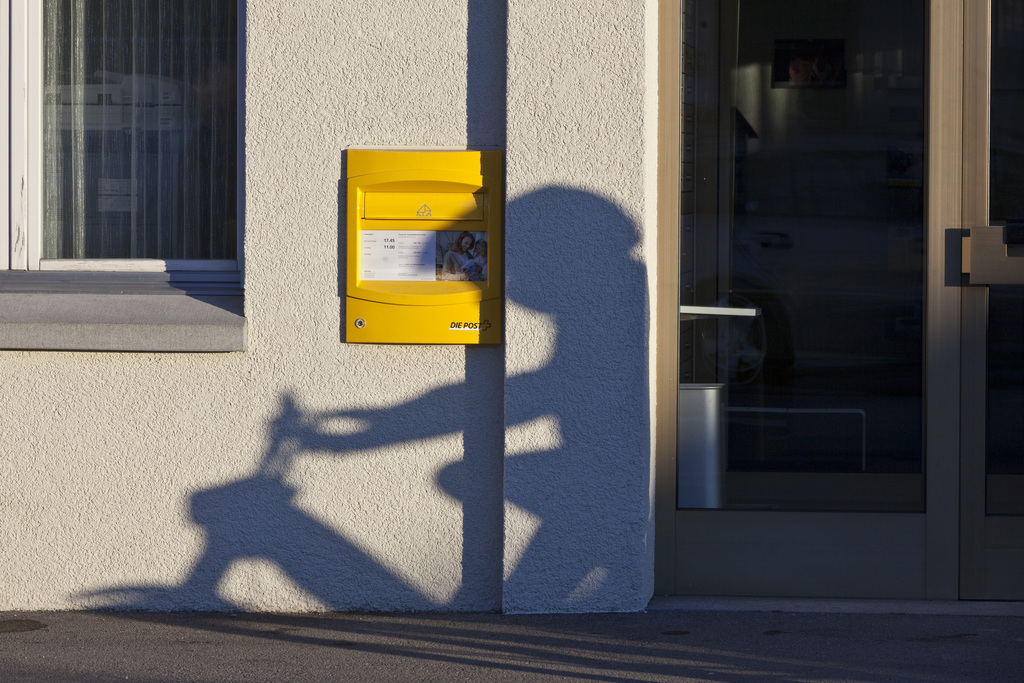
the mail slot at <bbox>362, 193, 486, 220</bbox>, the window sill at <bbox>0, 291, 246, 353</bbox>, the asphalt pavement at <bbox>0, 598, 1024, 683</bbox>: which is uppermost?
the mail slot at <bbox>362, 193, 486, 220</bbox>

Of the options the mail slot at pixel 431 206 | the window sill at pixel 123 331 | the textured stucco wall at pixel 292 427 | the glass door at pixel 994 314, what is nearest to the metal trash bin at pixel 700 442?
the textured stucco wall at pixel 292 427

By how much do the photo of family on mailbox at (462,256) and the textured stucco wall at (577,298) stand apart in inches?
6.1

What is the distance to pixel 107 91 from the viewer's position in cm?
484

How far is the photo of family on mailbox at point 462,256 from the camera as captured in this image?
175 inches

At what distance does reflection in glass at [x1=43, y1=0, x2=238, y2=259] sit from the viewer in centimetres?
478

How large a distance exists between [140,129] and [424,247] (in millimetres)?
1409

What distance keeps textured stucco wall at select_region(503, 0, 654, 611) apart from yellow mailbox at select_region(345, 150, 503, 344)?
0.37 feet

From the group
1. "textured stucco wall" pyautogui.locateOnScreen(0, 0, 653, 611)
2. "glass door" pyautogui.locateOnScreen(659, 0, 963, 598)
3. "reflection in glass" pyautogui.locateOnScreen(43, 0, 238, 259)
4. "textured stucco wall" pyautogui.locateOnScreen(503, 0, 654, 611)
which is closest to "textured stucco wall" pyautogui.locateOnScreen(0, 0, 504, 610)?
"textured stucco wall" pyautogui.locateOnScreen(0, 0, 653, 611)

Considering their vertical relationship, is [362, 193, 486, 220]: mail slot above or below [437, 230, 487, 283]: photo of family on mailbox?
above

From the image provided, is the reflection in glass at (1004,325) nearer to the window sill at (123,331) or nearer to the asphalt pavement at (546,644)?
the asphalt pavement at (546,644)

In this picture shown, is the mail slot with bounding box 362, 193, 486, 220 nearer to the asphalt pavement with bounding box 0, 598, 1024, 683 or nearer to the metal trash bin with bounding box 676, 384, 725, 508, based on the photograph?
the metal trash bin with bounding box 676, 384, 725, 508

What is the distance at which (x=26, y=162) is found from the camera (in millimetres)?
4762

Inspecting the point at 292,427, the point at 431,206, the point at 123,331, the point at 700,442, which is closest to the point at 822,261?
the point at 700,442

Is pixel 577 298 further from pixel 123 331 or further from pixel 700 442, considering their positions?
pixel 123 331
